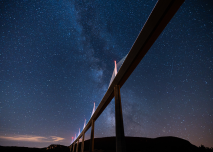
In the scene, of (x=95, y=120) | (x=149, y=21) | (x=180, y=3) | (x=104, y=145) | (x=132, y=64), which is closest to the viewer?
(x=180, y=3)

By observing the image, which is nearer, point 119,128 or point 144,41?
point 144,41

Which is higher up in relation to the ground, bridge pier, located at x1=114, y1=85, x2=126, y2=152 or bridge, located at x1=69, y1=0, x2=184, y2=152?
bridge, located at x1=69, y1=0, x2=184, y2=152

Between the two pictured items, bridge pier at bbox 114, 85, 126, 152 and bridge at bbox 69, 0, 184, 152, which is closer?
bridge at bbox 69, 0, 184, 152

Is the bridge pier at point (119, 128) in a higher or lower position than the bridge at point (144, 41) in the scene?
lower

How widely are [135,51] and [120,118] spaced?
6133mm

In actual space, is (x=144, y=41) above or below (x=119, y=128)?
above

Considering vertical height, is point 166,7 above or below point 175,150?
above

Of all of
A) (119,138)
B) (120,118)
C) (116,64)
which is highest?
(116,64)

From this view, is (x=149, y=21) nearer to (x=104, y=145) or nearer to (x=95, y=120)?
(x=95, y=120)

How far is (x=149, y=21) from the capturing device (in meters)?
6.15

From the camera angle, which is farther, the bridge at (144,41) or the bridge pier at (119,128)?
the bridge pier at (119,128)

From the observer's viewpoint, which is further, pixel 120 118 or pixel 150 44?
pixel 120 118

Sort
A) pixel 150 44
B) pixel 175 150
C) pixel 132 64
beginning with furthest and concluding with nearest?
pixel 175 150 → pixel 132 64 → pixel 150 44

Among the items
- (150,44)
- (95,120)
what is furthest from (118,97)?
(95,120)
